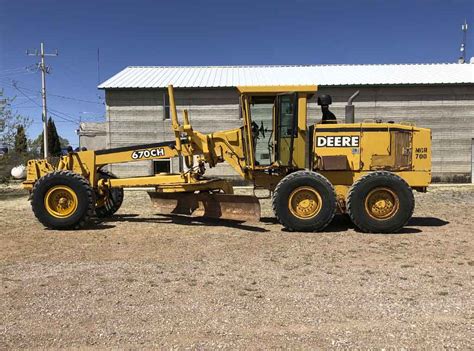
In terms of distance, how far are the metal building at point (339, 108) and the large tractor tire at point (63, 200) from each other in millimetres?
12755

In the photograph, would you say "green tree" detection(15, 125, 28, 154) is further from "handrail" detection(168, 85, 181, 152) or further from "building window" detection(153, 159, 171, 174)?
"handrail" detection(168, 85, 181, 152)

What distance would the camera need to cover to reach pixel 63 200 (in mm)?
9430

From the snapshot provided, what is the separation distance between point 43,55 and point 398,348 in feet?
136

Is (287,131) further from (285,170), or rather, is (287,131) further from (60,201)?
(60,201)

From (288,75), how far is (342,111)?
4074mm

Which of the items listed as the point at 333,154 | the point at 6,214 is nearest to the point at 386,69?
the point at 333,154

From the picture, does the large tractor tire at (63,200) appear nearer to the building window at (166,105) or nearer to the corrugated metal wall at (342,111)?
the corrugated metal wall at (342,111)

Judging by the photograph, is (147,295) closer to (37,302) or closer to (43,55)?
(37,302)

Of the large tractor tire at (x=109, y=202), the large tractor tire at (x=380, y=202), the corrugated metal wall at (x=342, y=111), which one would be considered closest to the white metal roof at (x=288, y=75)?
the corrugated metal wall at (x=342, y=111)

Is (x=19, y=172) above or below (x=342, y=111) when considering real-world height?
below

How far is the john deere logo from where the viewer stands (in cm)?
927

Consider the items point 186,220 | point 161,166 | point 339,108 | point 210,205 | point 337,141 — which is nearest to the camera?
point 337,141

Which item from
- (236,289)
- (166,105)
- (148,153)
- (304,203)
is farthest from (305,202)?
(166,105)

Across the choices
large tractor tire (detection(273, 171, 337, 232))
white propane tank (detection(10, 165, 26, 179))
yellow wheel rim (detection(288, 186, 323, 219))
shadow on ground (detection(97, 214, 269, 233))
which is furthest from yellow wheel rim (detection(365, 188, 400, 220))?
white propane tank (detection(10, 165, 26, 179))
